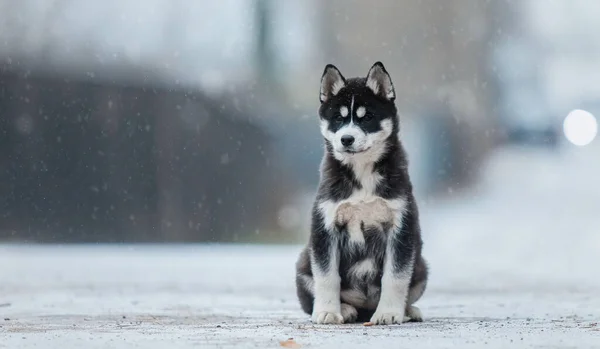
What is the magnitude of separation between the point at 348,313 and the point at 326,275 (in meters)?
0.25

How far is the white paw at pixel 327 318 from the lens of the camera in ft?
16.7

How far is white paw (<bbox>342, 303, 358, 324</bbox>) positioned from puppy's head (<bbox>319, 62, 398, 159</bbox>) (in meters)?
0.76

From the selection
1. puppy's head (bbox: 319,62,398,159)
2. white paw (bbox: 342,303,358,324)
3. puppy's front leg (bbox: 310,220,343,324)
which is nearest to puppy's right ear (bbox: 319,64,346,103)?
puppy's head (bbox: 319,62,398,159)

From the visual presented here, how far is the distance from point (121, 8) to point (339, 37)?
4.13 m

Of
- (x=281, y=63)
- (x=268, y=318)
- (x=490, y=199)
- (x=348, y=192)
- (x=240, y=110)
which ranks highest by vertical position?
(x=281, y=63)

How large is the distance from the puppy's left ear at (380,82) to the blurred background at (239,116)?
8653mm

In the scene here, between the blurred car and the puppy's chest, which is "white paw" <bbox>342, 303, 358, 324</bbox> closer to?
the puppy's chest

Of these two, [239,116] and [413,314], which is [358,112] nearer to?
[413,314]

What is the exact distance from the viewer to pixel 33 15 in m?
17.3

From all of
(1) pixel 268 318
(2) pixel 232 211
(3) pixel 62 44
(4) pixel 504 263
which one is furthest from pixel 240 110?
(1) pixel 268 318

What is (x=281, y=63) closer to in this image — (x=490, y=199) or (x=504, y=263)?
Answer: (x=490, y=199)

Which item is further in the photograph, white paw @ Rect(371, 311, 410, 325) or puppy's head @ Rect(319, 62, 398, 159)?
puppy's head @ Rect(319, 62, 398, 159)

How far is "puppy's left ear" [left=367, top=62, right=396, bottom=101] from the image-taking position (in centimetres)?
536

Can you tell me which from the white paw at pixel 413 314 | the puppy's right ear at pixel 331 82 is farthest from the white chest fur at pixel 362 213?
the puppy's right ear at pixel 331 82
